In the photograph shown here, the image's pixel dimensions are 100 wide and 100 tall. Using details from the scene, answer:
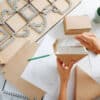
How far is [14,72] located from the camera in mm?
989

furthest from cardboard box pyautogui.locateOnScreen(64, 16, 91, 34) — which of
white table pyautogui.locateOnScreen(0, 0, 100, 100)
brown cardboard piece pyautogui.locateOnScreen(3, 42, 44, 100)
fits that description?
brown cardboard piece pyautogui.locateOnScreen(3, 42, 44, 100)

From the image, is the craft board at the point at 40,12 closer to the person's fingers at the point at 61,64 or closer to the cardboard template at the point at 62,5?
the cardboard template at the point at 62,5

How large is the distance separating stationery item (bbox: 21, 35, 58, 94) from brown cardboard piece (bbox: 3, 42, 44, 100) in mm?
17

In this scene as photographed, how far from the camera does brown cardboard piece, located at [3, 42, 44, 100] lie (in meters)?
0.97

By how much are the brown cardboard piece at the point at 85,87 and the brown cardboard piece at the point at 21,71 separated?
0.46ft

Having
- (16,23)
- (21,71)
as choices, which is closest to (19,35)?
(16,23)

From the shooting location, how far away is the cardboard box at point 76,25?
1045mm

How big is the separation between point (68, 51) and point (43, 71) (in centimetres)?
17

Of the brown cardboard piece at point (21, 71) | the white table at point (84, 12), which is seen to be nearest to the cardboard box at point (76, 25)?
the white table at point (84, 12)

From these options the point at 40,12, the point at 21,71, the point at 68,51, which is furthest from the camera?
the point at 40,12

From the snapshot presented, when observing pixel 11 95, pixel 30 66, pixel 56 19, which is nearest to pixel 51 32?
pixel 56 19

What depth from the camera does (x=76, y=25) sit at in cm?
105

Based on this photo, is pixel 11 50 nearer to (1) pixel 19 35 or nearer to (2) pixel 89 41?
(1) pixel 19 35

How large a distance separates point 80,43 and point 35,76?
0.22 metres
